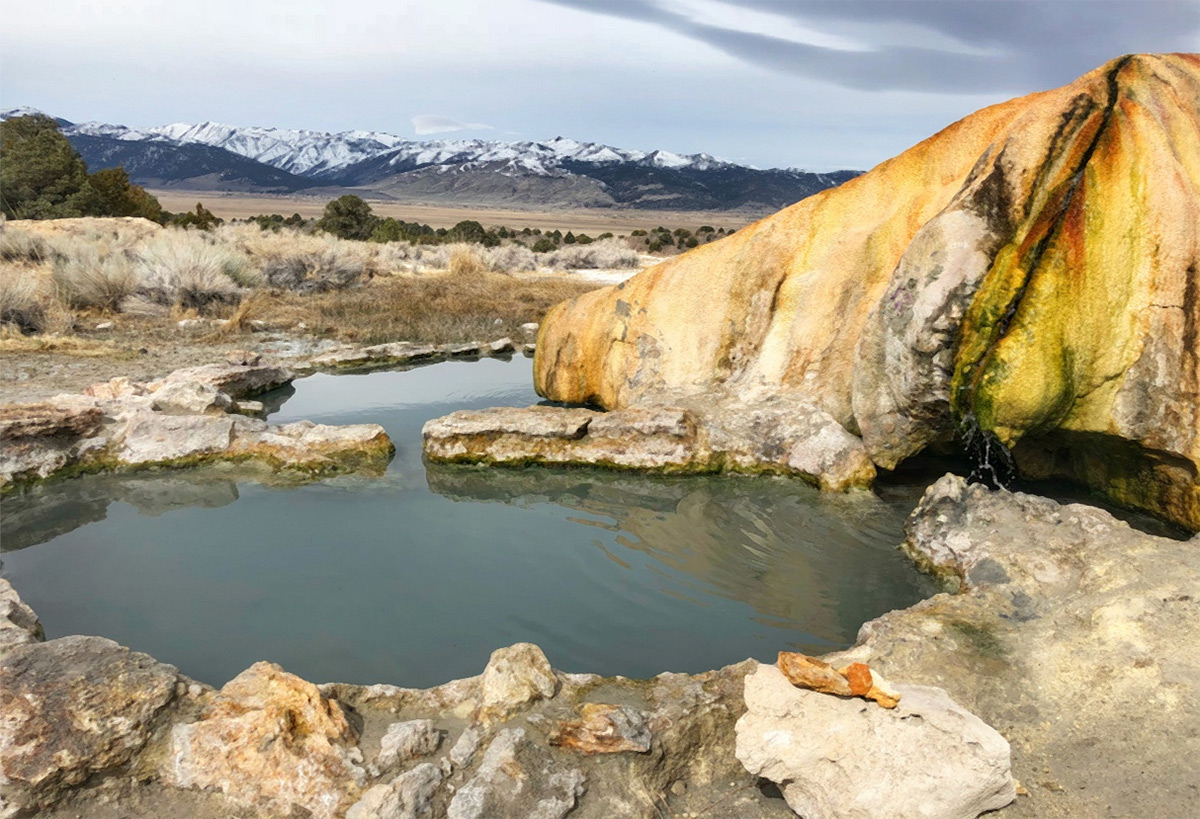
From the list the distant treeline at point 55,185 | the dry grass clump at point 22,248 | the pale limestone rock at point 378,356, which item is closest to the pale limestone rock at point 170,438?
the pale limestone rock at point 378,356

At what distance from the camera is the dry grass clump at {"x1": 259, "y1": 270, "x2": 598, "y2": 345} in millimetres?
12523

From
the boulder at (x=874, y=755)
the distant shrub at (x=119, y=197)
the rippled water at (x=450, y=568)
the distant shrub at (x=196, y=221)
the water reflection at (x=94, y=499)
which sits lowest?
the water reflection at (x=94, y=499)

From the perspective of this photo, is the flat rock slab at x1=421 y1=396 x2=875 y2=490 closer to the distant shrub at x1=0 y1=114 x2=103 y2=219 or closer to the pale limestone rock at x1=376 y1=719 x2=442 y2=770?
the pale limestone rock at x1=376 y1=719 x2=442 y2=770

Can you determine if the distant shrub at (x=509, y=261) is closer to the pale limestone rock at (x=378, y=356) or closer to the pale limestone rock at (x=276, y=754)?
the pale limestone rock at (x=378, y=356)

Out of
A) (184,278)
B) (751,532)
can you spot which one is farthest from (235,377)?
(184,278)

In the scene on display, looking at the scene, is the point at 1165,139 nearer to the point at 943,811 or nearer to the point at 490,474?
the point at 943,811

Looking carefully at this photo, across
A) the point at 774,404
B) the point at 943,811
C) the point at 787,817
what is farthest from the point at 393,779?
the point at 774,404

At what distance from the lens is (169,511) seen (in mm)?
5785

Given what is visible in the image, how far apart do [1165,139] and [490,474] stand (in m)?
5.02

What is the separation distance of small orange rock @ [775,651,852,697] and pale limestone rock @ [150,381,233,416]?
5.80 metres

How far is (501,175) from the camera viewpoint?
139 meters

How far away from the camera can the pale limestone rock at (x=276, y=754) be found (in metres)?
2.78

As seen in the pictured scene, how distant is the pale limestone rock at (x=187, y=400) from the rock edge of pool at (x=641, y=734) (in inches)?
148

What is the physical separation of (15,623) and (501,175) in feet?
465
